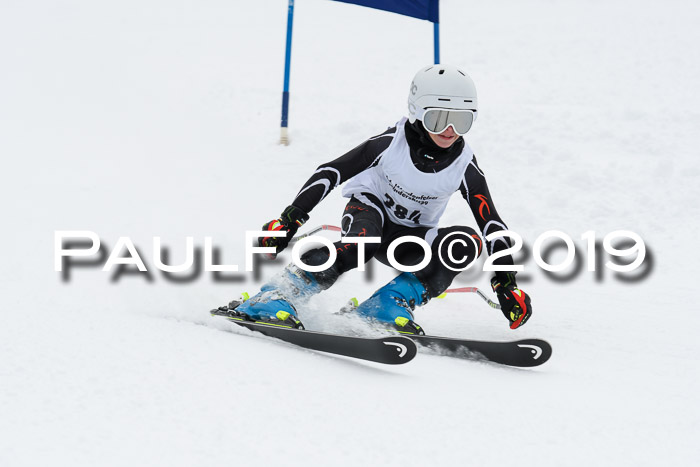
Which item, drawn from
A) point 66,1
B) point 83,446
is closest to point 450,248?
point 83,446

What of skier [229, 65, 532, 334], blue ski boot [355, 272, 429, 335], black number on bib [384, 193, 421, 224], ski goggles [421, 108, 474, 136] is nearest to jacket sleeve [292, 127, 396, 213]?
skier [229, 65, 532, 334]

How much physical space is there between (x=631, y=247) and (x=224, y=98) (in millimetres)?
7054

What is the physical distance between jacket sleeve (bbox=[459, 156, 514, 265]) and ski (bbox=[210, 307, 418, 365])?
1073 mm

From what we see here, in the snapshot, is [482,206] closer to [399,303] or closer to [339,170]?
[399,303]

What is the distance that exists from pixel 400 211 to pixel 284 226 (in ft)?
2.30

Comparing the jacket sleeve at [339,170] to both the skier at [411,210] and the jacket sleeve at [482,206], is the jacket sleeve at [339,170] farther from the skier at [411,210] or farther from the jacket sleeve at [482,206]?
the jacket sleeve at [482,206]

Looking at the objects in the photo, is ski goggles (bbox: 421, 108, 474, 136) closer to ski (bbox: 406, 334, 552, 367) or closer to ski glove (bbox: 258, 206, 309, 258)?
ski glove (bbox: 258, 206, 309, 258)

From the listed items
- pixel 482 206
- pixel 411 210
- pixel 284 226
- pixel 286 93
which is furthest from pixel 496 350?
pixel 286 93

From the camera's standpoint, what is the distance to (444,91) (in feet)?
12.1

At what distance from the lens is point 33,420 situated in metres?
2.19

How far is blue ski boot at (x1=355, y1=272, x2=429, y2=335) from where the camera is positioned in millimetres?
3744

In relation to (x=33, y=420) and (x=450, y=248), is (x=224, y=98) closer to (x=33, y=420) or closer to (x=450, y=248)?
(x=450, y=248)

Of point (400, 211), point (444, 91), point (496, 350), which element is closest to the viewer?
point (496, 350)

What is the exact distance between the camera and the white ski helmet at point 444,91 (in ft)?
12.1
